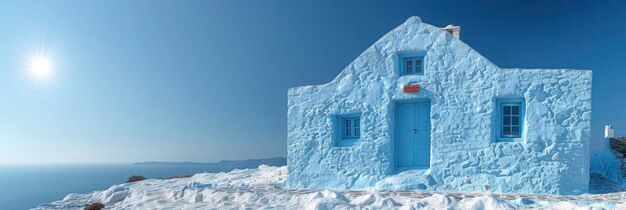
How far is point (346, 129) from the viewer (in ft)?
37.3

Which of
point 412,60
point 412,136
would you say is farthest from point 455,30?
point 412,136

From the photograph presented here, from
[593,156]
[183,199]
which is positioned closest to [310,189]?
[183,199]

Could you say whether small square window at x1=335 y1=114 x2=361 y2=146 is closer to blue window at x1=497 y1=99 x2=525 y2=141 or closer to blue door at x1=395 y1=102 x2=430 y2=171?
blue door at x1=395 y1=102 x2=430 y2=171

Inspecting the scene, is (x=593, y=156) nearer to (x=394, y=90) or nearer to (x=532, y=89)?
(x=532, y=89)

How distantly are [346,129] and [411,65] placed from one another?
96.9 inches

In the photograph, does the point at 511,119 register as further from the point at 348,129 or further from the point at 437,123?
the point at 348,129

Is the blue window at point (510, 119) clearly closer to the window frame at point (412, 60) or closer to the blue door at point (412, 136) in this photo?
the blue door at point (412, 136)

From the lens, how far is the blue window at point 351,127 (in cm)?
1119

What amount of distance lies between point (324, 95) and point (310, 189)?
2.59 metres

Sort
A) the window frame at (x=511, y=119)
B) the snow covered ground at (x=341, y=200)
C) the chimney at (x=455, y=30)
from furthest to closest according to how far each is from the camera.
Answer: the chimney at (x=455, y=30), the window frame at (x=511, y=119), the snow covered ground at (x=341, y=200)

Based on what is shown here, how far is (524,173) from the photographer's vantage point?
30.7 feet

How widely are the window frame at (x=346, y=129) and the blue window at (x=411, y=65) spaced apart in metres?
1.70

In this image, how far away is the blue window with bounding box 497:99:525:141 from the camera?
31.9 feet

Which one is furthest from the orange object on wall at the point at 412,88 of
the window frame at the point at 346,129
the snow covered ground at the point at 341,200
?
the snow covered ground at the point at 341,200
